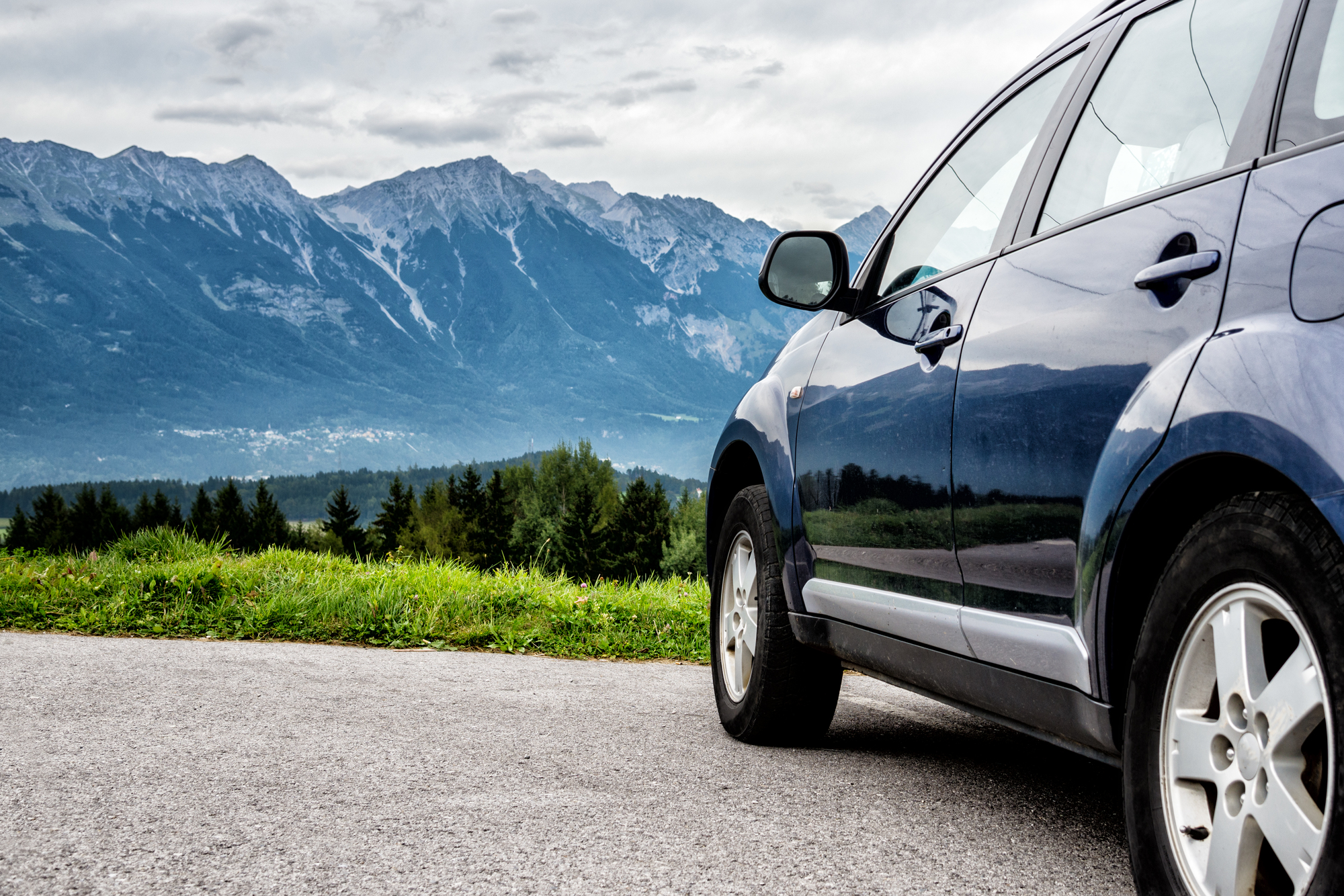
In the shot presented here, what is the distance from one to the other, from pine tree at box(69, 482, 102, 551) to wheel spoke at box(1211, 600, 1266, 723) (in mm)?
87010

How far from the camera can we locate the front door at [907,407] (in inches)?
101

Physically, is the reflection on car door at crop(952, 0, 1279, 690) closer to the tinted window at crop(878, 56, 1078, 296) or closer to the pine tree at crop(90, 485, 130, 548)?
the tinted window at crop(878, 56, 1078, 296)

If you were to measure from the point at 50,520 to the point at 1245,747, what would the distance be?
92.7 meters

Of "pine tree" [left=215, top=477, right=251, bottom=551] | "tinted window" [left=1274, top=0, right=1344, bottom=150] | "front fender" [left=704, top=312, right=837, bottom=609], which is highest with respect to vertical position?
"tinted window" [left=1274, top=0, right=1344, bottom=150]

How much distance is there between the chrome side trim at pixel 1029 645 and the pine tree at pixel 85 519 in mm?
86301

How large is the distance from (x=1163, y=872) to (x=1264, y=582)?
→ 49cm

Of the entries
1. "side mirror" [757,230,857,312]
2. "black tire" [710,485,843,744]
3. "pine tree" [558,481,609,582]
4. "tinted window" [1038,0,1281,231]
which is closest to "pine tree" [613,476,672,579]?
"pine tree" [558,481,609,582]

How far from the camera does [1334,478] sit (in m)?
1.38

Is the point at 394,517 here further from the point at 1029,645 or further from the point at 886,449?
the point at 1029,645

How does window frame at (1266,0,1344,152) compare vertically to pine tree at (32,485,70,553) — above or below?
above

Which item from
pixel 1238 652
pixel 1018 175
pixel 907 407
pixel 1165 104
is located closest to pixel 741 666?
pixel 907 407

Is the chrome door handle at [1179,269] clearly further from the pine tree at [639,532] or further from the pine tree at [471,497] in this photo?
the pine tree at [471,497]

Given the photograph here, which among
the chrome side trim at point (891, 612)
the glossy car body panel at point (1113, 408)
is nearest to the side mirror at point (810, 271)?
the glossy car body panel at point (1113, 408)

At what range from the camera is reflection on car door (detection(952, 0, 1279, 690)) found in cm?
185
